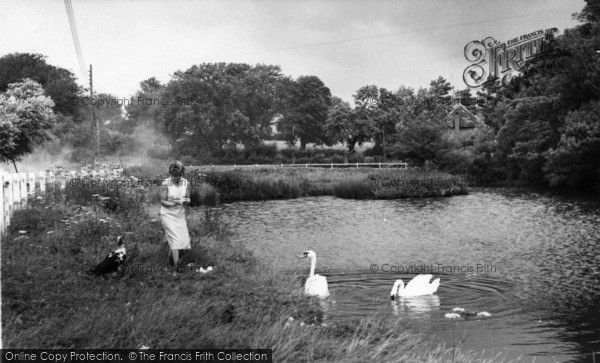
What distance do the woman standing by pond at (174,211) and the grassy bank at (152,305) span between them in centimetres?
51

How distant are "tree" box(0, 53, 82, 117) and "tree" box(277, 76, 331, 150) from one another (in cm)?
2923

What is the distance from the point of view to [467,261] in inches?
730

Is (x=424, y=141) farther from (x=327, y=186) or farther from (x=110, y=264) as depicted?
(x=110, y=264)

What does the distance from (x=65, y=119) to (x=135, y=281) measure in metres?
53.8

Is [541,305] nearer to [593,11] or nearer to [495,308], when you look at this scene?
[495,308]

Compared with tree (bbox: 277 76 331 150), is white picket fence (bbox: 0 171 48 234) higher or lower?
lower

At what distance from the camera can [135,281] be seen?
9.25 m

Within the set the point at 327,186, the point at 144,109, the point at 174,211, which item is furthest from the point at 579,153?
the point at 144,109

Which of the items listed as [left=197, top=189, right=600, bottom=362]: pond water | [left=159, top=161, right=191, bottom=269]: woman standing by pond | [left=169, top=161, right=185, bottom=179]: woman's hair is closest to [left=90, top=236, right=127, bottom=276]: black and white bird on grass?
[left=159, top=161, right=191, bottom=269]: woman standing by pond

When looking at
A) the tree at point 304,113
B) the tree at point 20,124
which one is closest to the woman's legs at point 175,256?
the tree at point 20,124

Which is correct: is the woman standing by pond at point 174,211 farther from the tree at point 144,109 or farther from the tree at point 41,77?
the tree at point 144,109

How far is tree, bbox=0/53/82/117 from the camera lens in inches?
2421

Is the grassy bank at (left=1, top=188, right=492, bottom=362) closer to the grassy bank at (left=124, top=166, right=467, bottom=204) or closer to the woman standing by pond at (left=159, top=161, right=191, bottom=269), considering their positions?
the woman standing by pond at (left=159, top=161, right=191, bottom=269)

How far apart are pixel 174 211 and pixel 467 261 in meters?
10.7
